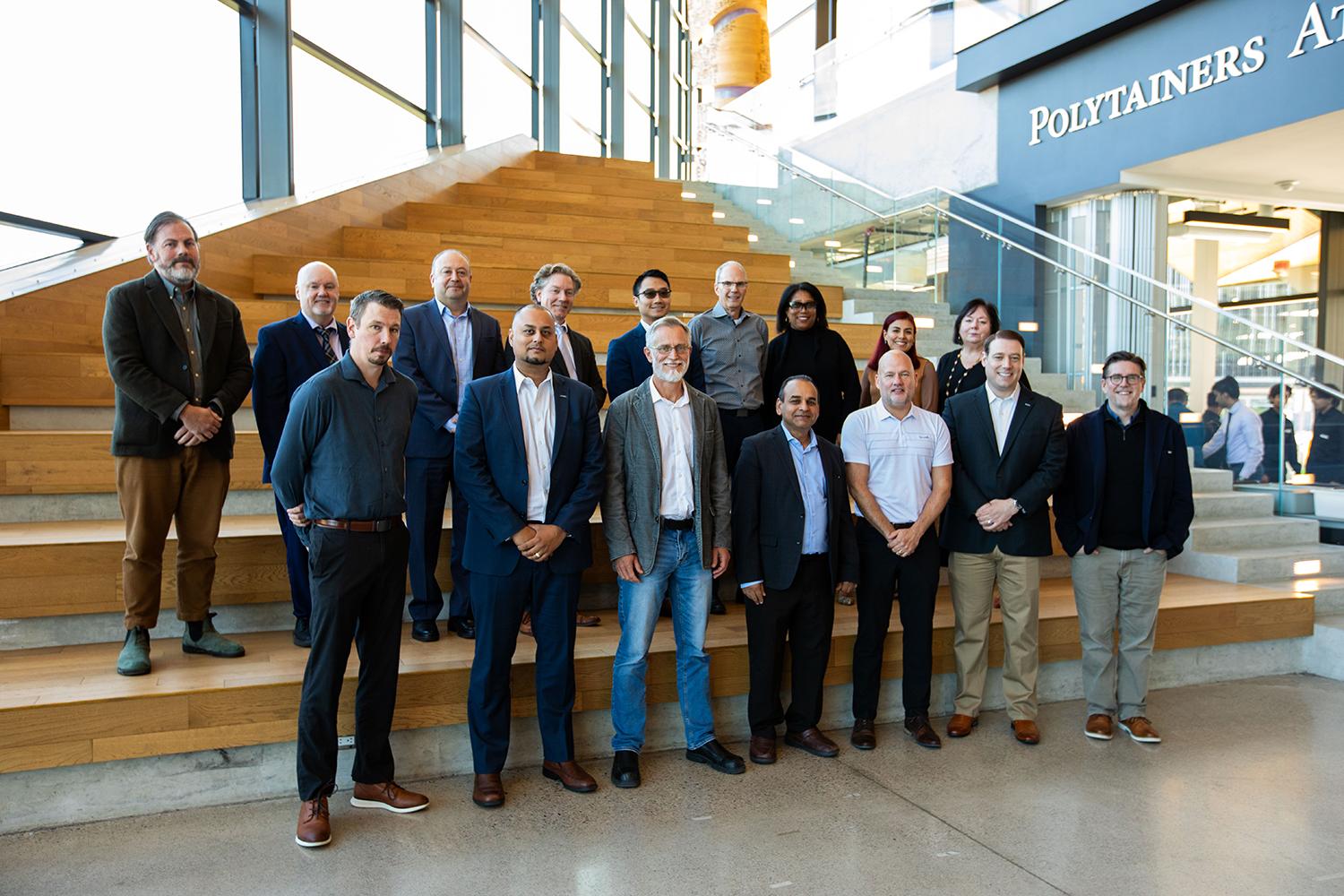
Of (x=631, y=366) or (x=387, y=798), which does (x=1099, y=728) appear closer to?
(x=631, y=366)

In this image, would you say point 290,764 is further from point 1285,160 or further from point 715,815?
point 1285,160

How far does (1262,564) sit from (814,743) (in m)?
3.05

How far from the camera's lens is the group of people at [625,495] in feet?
9.57

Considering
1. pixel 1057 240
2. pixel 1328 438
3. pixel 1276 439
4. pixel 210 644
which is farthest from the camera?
pixel 1057 240

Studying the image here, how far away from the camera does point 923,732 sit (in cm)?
364

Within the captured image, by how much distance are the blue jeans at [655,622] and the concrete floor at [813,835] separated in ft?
0.78

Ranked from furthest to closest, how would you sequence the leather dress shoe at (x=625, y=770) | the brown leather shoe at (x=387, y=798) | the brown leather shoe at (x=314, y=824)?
the leather dress shoe at (x=625, y=770) → the brown leather shoe at (x=387, y=798) → the brown leather shoe at (x=314, y=824)

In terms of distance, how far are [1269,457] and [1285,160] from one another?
9.76 ft

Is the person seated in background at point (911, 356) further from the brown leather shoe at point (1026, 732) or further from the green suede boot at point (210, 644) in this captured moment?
the green suede boot at point (210, 644)

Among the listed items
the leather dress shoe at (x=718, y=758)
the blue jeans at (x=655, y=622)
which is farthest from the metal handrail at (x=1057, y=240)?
the leather dress shoe at (x=718, y=758)

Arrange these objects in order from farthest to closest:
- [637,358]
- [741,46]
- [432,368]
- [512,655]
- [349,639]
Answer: [741,46] → [637,358] → [432,368] → [512,655] → [349,639]

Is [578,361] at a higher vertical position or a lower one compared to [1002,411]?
higher

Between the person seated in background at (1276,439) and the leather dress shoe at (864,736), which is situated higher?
the person seated in background at (1276,439)

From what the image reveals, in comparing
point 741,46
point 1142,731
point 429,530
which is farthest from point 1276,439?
point 741,46
